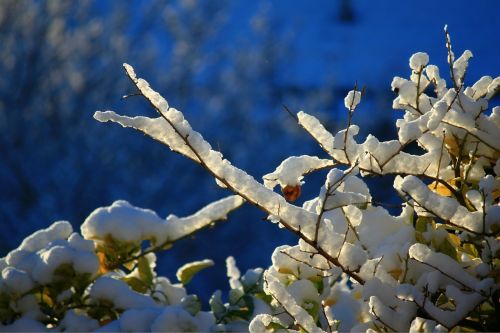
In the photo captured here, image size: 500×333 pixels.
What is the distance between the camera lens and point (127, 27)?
743 centimetres

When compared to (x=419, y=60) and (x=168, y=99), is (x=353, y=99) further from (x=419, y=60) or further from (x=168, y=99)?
(x=168, y=99)

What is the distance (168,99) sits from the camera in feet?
23.5

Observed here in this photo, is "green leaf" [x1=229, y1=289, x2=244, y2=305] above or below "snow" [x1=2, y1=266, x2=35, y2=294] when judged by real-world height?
above

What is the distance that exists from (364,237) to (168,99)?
21.1 ft

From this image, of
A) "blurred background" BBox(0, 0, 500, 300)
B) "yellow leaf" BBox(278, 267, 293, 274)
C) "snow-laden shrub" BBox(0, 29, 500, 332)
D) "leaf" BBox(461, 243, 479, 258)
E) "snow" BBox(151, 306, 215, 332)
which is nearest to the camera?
"snow-laden shrub" BBox(0, 29, 500, 332)

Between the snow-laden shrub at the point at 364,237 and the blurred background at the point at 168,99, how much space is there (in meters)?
5.68

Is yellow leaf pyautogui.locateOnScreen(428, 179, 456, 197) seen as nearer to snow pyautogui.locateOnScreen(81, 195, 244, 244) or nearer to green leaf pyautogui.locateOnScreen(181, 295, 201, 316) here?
snow pyautogui.locateOnScreen(81, 195, 244, 244)

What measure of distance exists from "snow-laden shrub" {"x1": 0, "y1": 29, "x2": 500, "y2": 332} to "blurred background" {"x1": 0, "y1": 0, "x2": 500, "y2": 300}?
5.68 m

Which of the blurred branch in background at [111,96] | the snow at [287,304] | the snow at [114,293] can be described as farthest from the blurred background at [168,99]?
the snow at [287,304]

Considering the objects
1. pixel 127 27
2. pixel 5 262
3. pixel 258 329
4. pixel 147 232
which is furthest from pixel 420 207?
pixel 127 27

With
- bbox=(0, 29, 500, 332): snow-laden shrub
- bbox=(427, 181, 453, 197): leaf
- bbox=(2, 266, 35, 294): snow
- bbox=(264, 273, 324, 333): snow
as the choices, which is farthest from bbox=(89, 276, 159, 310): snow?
bbox=(427, 181, 453, 197): leaf

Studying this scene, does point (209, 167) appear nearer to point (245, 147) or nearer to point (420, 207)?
point (420, 207)

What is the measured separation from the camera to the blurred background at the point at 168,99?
22.7ft

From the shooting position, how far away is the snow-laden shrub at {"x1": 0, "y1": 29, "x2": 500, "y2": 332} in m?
0.71
